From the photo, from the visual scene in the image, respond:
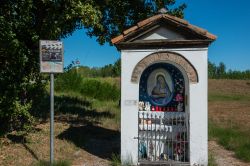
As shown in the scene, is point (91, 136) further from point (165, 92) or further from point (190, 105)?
point (190, 105)

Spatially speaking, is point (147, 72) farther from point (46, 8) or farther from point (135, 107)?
point (46, 8)

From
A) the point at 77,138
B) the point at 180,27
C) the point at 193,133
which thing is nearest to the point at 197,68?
the point at 180,27

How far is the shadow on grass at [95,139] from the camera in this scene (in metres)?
10.2

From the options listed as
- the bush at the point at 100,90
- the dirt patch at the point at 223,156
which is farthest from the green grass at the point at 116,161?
the bush at the point at 100,90

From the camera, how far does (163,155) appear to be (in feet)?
28.8

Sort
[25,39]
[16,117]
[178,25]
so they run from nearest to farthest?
1. [178,25]
2. [25,39]
3. [16,117]

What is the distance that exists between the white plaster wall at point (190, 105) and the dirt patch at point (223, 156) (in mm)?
1082

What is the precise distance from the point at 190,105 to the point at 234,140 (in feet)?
13.8

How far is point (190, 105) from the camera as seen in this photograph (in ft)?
27.2

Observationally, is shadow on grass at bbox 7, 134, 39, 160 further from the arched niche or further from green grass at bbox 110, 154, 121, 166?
the arched niche

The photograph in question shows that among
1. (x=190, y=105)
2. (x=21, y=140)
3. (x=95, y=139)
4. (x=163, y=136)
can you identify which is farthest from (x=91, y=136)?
(x=190, y=105)

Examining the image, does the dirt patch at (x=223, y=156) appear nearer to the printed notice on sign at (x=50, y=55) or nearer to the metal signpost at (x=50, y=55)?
the metal signpost at (x=50, y=55)

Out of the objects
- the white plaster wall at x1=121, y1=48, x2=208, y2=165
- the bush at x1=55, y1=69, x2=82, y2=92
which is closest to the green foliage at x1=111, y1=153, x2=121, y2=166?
the white plaster wall at x1=121, y1=48, x2=208, y2=165

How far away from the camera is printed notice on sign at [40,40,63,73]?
25.5 feet
